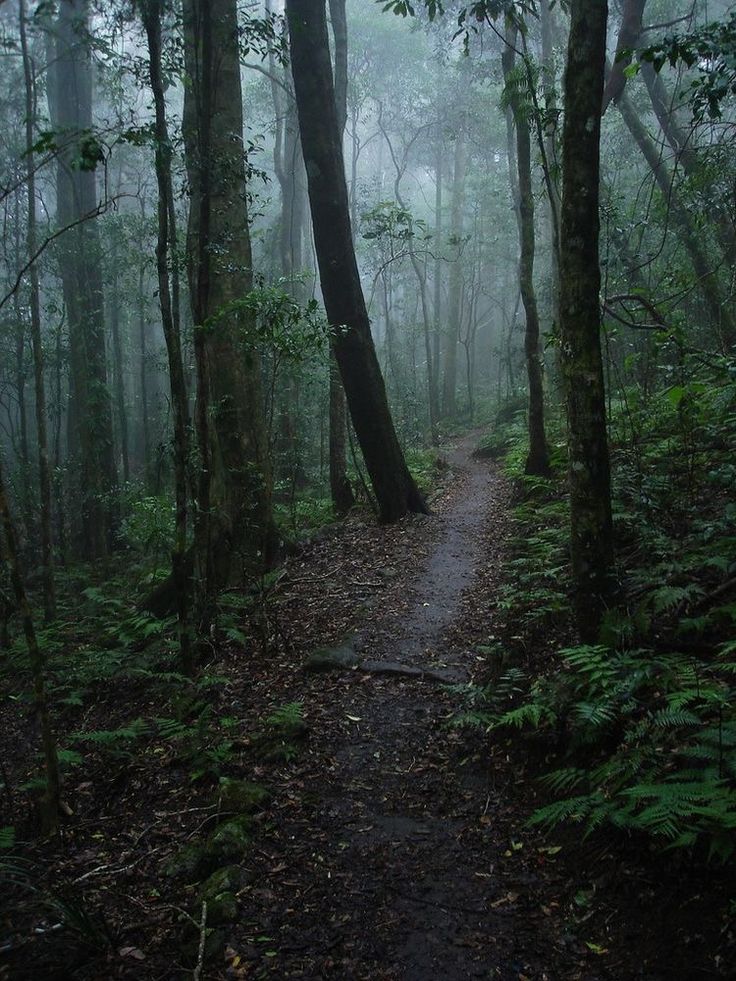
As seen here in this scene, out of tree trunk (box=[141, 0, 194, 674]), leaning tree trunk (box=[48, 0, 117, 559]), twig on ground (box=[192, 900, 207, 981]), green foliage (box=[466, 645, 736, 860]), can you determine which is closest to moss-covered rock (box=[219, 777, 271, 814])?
twig on ground (box=[192, 900, 207, 981])

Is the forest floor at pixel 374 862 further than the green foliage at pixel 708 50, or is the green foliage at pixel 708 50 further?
the green foliage at pixel 708 50

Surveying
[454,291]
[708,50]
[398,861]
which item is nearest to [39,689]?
[398,861]

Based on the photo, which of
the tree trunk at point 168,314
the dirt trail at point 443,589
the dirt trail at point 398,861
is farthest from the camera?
the dirt trail at point 443,589

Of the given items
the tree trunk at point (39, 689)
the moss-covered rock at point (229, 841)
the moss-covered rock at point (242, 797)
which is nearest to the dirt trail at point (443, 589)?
the moss-covered rock at point (242, 797)

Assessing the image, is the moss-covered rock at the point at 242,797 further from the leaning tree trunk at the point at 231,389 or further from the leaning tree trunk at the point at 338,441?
the leaning tree trunk at the point at 338,441

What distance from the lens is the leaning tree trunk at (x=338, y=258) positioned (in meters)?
10.5

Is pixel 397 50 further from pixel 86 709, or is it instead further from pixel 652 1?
pixel 86 709

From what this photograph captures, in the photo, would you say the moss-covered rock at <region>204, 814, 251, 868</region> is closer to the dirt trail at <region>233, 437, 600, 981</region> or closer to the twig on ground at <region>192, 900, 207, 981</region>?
the dirt trail at <region>233, 437, 600, 981</region>

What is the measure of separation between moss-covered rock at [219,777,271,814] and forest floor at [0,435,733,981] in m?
0.11

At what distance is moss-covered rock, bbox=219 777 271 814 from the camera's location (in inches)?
174

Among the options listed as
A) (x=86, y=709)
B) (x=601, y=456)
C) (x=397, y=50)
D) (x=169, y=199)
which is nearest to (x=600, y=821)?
(x=601, y=456)

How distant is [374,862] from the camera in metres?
3.88

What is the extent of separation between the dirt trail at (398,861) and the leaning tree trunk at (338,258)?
5.38 m

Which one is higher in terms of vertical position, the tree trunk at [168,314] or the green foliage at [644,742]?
the tree trunk at [168,314]
